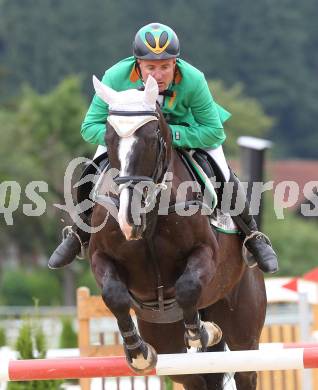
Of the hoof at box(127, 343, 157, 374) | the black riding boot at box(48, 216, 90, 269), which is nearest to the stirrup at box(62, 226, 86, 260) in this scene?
the black riding boot at box(48, 216, 90, 269)

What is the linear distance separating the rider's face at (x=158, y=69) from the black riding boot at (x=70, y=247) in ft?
3.53

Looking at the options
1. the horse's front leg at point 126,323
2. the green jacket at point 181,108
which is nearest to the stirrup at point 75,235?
the green jacket at point 181,108

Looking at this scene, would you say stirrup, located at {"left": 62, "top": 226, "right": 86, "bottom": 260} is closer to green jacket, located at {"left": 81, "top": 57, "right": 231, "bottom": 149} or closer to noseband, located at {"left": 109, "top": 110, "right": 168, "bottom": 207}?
green jacket, located at {"left": 81, "top": 57, "right": 231, "bottom": 149}

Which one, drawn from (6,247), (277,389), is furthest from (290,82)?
(277,389)

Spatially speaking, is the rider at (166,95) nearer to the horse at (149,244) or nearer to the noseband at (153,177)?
the horse at (149,244)

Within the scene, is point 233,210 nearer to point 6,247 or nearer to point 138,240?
point 138,240

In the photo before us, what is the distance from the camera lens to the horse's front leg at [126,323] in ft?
19.2

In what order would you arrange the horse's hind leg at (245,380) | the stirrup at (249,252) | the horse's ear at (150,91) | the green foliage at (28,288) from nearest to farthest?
1. the horse's ear at (150,91)
2. the stirrup at (249,252)
3. the horse's hind leg at (245,380)
4. the green foliage at (28,288)

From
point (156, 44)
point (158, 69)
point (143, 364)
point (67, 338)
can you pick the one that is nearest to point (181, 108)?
point (158, 69)

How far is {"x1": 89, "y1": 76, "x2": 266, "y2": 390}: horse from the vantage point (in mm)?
5582

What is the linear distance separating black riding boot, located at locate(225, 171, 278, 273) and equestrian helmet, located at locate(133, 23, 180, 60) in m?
1.07

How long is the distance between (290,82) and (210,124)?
80213mm

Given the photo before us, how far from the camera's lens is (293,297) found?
9.60 metres

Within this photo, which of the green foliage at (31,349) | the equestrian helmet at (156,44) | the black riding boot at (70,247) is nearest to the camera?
the equestrian helmet at (156,44)
